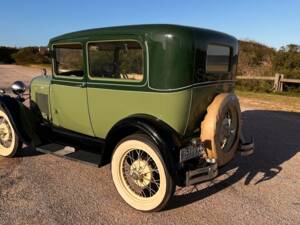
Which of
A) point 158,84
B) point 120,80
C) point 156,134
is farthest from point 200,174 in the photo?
point 120,80

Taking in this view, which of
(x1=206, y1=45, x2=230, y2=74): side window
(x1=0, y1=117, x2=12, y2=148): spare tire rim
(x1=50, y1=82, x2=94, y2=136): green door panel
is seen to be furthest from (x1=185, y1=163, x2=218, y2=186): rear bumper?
(x1=0, y1=117, x2=12, y2=148): spare tire rim

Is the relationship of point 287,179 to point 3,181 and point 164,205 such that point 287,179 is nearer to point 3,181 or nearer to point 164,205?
point 164,205

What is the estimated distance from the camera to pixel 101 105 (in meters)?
4.52

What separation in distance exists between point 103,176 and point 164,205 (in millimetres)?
1324

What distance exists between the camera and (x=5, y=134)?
219 inches

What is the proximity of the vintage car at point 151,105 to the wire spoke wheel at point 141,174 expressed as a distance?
11 millimetres

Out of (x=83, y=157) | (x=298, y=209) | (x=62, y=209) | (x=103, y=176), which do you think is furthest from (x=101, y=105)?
(x=298, y=209)

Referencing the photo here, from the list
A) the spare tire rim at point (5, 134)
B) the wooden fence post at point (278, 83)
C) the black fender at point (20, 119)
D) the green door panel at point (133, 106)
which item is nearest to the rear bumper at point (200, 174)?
the green door panel at point (133, 106)

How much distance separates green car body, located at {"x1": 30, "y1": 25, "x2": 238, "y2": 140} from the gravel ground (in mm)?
736

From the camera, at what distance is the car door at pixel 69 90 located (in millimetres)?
4758

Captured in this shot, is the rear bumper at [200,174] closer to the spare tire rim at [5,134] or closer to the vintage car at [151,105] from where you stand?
the vintage car at [151,105]

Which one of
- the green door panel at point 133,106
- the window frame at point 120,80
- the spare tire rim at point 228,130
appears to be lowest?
the spare tire rim at point 228,130

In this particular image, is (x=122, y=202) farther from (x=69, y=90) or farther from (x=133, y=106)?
(x=69, y=90)

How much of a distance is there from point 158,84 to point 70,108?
166 cm
